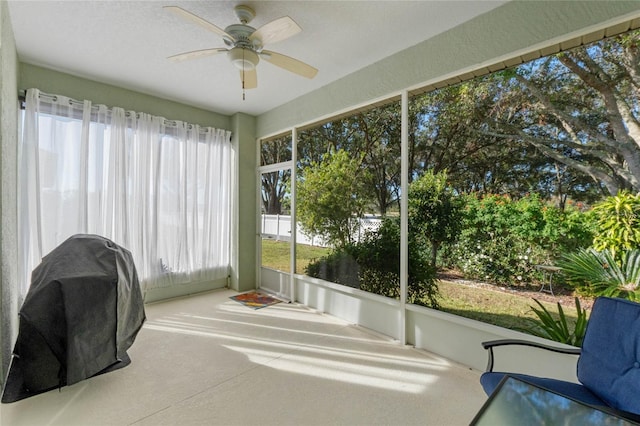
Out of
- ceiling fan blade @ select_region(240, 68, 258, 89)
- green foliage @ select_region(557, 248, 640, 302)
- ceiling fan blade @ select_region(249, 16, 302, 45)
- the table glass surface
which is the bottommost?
the table glass surface

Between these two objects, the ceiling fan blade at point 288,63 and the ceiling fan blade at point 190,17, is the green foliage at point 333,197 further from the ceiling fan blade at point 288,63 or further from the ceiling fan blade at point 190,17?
the ceiling fan blade at point 190,17

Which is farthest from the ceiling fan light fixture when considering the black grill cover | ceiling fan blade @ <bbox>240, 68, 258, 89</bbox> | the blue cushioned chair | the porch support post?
the blue cushioned chair

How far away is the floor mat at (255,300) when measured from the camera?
12.9ft

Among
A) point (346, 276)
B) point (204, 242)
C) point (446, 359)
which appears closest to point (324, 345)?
point (346, 276)

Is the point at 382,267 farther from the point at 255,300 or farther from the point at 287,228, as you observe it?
the point at 255,300

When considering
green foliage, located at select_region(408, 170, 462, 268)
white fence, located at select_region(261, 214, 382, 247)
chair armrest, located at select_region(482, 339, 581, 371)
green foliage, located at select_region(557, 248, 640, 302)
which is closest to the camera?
chair armrest, located at select_region(482, 339, 581, 371)

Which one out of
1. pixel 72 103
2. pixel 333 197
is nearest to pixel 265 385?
pixel 333 197

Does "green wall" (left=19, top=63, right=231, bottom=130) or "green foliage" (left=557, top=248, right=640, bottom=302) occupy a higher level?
"green wall" (left=19, top=63, right=231, bottom=130)

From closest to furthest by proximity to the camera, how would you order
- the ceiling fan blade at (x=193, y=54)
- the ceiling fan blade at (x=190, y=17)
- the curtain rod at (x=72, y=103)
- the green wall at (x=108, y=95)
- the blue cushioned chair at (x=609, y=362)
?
the blue cushioned chair at (x=609, y=362), the ceiling fan blade at (x=190, y=17), the ceiling fan blade at (x=193, y=54), the curtain rod at (x=72, y=103), the green wall at (x=108, y=95)

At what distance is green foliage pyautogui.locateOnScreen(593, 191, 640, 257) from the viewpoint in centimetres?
177

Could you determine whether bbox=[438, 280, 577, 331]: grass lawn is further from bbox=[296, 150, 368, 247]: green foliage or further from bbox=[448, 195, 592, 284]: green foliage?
bbox=[296, 150, 368, 247]: green foliage

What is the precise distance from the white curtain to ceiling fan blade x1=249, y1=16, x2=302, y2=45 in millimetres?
2468

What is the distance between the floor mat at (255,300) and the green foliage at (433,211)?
2276mm

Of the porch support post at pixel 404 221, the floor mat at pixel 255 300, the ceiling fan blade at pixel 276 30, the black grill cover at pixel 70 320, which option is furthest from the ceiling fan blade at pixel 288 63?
the floor mat at pixel 255 300
